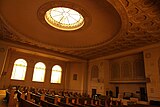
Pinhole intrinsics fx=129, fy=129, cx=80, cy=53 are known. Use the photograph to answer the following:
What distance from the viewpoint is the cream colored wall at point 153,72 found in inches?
413

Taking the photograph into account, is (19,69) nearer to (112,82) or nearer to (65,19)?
(65,19)

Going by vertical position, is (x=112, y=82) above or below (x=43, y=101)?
above

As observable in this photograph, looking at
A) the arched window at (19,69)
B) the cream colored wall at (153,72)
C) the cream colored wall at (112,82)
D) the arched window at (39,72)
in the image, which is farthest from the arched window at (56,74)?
the cream colored wall at (153,72)

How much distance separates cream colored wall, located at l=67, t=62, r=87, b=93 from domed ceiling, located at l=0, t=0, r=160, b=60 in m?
4.55

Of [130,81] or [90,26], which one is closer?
[90,26]

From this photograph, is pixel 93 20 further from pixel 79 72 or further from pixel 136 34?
pixel 79 72

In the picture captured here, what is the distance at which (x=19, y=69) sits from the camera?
16.7m

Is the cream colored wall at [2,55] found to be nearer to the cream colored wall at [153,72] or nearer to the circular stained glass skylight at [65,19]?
the circular stained glass skylight at [65,19]

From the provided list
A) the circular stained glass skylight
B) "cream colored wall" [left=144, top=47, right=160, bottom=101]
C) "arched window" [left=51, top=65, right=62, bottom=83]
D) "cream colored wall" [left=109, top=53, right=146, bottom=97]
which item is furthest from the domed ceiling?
"arched window" [left=51, top=65, right=62, bottom=83]

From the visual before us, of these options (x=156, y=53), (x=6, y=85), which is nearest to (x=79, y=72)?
(x=6, y=85)

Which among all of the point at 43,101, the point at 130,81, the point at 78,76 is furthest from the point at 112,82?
the point at 43,101

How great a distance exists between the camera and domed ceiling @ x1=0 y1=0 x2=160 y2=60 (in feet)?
24.8

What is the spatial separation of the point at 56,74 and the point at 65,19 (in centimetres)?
978

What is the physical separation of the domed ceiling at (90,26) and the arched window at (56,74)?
4828 mm
